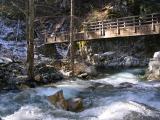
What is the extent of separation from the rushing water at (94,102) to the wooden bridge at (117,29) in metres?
5.84

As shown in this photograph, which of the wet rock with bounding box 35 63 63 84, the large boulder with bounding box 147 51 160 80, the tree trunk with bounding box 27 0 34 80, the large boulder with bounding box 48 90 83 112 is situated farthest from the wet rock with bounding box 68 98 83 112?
the large boulder with bounding box 147 51 160 80

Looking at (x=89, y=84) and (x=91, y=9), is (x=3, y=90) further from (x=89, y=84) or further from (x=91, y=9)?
(x=91, y=9)

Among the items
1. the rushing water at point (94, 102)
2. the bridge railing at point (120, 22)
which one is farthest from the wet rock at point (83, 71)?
the bridge railing at point (120, 22)

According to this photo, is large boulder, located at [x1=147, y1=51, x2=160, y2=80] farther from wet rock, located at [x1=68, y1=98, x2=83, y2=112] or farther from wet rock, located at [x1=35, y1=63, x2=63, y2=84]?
wet rock, located at [x1=68, y1=98, x2=83, y2=112]

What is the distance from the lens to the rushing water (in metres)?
10.5

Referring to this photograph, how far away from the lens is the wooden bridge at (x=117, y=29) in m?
23.2

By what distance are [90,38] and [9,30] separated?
10.9 meters

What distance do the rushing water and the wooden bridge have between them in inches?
230

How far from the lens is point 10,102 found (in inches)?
508

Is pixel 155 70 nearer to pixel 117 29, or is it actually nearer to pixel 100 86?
pixel 100 86

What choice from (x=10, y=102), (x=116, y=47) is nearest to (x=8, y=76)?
(x=10, y=102)

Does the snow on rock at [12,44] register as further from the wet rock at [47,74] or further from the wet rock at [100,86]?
the wet rock at [100,86]

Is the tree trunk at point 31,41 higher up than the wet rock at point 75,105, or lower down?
higher up

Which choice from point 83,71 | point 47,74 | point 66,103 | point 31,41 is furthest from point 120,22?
point 66,103
